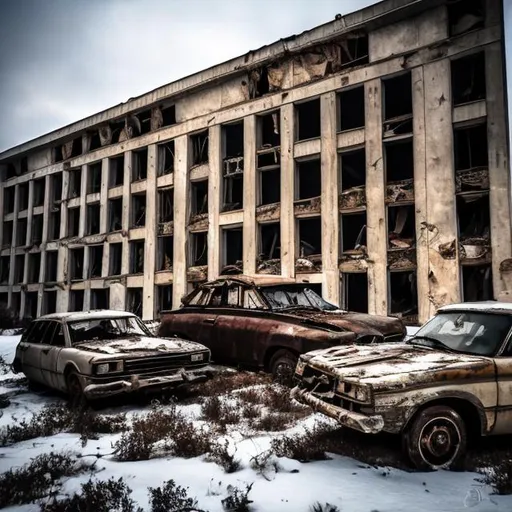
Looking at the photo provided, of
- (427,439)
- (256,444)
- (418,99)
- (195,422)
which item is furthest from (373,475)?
(418,99)

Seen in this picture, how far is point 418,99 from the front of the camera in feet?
55.3

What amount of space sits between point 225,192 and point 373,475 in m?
19.1

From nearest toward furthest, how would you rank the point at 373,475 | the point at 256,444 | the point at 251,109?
1. the point at 373,475
2. the point at 256,444
3. the point at 251,109

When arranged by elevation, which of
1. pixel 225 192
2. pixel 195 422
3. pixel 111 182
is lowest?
pixel 195 422

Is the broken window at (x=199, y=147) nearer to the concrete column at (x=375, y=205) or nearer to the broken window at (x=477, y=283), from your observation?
the concrete column at (x=375, y=205)

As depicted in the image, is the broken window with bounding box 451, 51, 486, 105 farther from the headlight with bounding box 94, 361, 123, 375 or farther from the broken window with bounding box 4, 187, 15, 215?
the broken window with bounding box 4, 187, 15, 215

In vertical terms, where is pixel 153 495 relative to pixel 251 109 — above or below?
below

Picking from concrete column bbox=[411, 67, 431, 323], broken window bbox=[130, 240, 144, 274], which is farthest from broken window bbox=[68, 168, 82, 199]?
concrete column bbox=[411, 67, 431, 323]

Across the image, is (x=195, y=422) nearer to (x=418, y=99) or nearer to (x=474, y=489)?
(x=474, y=489)

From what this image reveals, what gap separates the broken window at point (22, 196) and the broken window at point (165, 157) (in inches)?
574

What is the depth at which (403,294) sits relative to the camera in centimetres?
1728

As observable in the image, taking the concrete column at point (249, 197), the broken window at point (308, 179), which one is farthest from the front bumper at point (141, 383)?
the broken window at point (308, 179)

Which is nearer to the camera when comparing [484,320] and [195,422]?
[484,320]

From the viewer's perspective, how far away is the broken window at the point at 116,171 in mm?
27297
